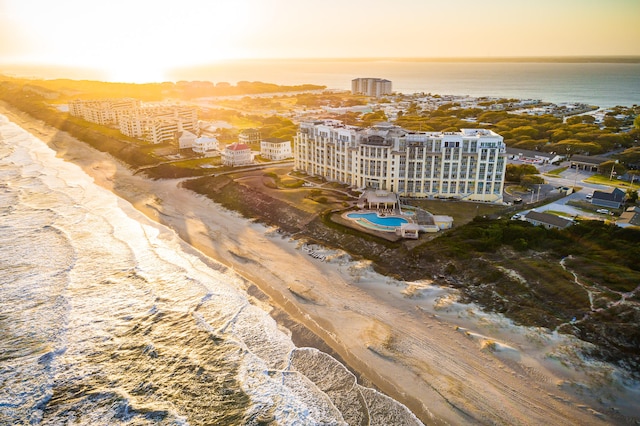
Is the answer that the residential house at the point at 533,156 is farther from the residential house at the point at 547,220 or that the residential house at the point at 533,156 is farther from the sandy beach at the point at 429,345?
the sandy beach at the point at 429,345

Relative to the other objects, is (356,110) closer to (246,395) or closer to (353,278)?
(353,278)

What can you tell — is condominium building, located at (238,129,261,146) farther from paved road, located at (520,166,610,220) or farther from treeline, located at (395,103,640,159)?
paved road, located at (520,166,610,220)

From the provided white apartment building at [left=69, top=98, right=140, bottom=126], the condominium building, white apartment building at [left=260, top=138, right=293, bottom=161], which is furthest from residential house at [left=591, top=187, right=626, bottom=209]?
white apartment building at [left=69, top=98, right=140, bottom=126]

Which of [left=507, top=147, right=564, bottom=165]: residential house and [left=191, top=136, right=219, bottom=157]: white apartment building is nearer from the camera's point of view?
[left=507, top=147, right=564, bottom=165]: residential house

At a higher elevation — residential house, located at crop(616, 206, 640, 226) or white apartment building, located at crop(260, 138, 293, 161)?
white apartment building, located at crop(260, 138, 293, 161)

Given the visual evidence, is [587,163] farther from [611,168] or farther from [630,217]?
[630,217]

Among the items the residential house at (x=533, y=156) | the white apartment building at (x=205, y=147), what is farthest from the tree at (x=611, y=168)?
the white apartment building at (x=205, y=147)

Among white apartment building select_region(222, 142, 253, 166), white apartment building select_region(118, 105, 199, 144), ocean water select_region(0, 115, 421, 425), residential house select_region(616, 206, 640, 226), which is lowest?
ocean water select_region(0, 115, 421, 425)
